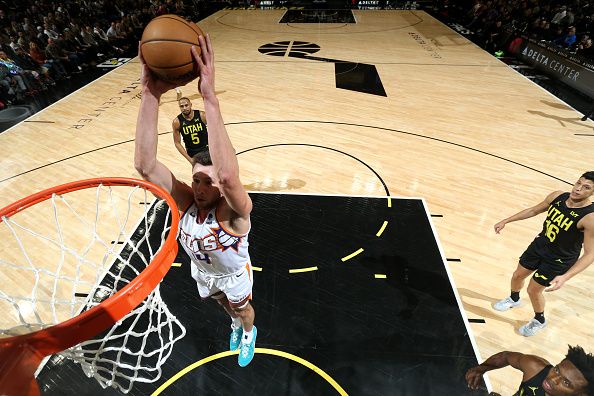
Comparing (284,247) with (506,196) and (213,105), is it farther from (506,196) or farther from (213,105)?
(506,196)

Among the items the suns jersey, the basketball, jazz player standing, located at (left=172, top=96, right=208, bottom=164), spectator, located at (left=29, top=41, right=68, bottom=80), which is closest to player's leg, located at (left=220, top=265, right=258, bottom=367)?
the suns jersey

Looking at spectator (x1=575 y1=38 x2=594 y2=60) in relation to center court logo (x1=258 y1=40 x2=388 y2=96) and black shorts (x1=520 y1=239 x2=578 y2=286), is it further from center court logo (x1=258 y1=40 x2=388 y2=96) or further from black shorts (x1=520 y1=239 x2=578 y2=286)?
black shorts (x1=520 y1=239 x2=578 y2=286)

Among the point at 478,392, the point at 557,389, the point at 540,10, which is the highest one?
A: the point at 540,10

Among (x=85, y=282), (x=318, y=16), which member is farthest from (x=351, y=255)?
(x=318, y=16)

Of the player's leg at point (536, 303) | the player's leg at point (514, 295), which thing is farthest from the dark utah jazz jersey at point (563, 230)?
the player's leg at point (514, 295)

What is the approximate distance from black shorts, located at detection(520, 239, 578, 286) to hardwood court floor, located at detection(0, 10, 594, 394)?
2.30 ft

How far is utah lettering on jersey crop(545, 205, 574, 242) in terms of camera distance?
279cm

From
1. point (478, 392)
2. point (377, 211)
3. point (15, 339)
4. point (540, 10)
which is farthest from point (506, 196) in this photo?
point (540, 10)

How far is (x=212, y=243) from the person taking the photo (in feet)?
6.84

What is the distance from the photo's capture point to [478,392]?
2.87m

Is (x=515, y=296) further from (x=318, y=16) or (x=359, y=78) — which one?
(x=318, y=16)

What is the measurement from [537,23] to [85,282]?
15.9 m

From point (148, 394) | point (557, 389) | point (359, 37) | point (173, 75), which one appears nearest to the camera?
point (173, 75)

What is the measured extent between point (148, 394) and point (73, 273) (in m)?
1.98
